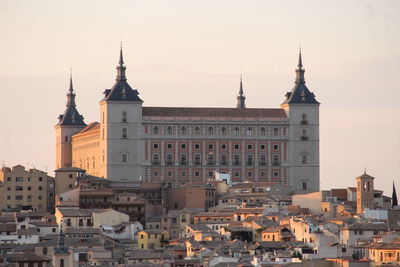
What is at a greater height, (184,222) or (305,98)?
(305,98)

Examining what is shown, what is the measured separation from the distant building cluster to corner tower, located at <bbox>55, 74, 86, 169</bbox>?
0.18 metres

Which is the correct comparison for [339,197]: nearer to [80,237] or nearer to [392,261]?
[80,237]

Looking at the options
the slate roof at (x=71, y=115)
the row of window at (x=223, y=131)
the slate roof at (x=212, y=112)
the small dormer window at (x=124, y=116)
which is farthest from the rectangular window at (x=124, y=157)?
the slate roof at (x=71, y=115)

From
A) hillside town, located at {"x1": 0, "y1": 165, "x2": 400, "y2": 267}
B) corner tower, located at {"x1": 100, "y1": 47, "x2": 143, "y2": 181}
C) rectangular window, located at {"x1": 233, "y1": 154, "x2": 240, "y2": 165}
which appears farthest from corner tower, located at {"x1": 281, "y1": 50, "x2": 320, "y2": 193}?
corner tower, located at {"x1": 100, "y1": 47, "x2": 143, "y2": 181}

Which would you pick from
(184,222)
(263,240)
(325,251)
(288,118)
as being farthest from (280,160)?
(325,251)

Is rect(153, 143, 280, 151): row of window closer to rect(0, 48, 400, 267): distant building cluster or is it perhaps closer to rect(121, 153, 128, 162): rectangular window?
rect(0, 48, 400, 267): distant building cluster

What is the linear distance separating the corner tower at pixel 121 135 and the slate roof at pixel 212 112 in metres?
1.72

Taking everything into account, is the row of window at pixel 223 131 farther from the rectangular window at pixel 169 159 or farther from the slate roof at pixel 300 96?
the slate roof at pixel 300 96

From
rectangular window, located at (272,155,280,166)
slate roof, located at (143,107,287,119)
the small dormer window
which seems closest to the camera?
the small dormer window

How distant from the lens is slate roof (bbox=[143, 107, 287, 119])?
176125 millimetres

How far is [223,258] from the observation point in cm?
12212

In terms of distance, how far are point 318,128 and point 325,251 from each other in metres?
56.1

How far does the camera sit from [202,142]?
6924 inches

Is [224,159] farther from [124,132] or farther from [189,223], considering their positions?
[189,223]
